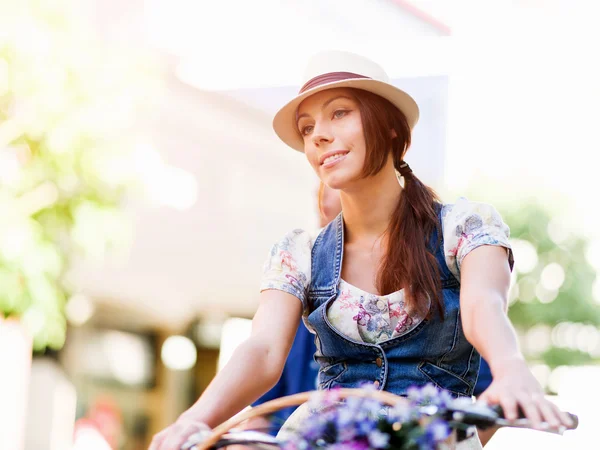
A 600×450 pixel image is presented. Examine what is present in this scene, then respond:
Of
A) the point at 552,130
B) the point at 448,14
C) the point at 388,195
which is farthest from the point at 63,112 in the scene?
the point at 552,130

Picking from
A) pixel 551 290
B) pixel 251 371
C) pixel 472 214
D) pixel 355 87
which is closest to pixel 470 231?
pixel 472 214

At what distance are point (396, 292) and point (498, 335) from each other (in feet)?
1.14

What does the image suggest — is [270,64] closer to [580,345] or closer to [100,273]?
[100,273]

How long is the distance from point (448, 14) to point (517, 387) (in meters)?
8.87

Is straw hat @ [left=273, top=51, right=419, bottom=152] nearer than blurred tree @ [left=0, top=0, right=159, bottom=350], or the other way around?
straw hat @ [left=273, top=51, right=419, bottom=152]

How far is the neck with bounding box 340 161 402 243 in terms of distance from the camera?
1.93 metres

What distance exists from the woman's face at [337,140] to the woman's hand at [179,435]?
67cm

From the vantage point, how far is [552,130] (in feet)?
45.4

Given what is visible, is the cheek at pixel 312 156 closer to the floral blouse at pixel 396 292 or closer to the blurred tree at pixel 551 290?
the floral blouse at pixel 396 292

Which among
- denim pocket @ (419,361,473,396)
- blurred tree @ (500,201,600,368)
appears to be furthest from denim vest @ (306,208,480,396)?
blurred tree @ (500,201,600,368)

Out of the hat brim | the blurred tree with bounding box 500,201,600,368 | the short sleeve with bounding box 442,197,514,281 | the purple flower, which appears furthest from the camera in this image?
the blurred tree with bounding box 500,201,600,368

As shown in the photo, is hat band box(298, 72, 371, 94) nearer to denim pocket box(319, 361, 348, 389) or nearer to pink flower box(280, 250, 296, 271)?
pink flower box(280, 250, 296, 271)

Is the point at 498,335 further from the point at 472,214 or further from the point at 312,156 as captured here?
the point at 312,156

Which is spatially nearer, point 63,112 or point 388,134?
point 388,134
